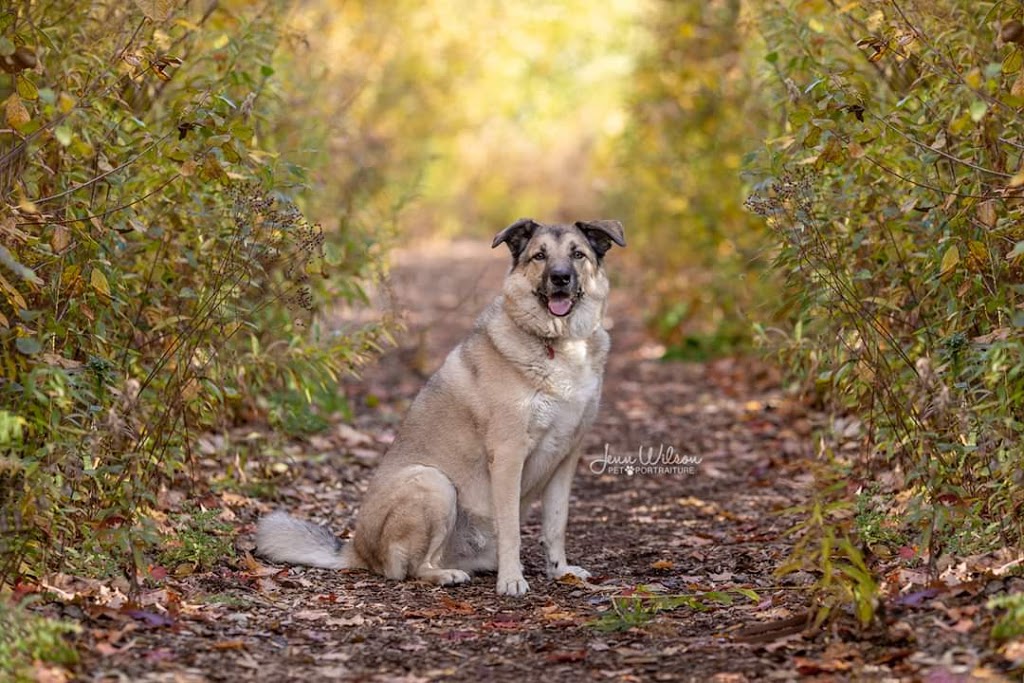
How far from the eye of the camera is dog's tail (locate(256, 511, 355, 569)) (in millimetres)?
6055

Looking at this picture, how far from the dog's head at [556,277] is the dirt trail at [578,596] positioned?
1300mm

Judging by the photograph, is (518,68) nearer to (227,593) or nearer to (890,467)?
(890,467)

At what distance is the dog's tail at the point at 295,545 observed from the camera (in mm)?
6055

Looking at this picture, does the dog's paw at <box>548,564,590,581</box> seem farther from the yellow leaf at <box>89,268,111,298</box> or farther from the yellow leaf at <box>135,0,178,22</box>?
the yellow leaf at <box>135,0,178,22</box>

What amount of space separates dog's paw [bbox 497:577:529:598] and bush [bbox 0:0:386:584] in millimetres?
1629

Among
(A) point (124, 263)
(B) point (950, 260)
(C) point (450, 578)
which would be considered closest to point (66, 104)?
(A) point (124, 263)

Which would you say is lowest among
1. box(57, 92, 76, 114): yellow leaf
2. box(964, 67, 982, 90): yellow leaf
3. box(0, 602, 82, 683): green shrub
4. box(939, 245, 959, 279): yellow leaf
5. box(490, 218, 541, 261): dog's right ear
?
box(0, 602, 82, 683): green shrub

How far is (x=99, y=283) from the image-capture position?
17.3 ft

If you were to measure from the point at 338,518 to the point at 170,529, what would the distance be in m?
1.42

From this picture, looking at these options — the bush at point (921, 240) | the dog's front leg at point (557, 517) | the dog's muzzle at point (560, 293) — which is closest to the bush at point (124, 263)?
the dog's muzzle at point (560, 293)

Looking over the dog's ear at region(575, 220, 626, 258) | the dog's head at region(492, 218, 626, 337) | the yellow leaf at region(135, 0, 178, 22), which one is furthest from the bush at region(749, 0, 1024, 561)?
the yellow leaf at region(135, 0, 178, 22)

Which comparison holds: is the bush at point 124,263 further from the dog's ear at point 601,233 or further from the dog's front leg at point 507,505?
the dog's ear at point 601,233

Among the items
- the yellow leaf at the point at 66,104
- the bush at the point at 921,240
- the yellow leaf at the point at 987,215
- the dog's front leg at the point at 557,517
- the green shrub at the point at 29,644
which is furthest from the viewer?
the dog's front leg at the point at 557,517

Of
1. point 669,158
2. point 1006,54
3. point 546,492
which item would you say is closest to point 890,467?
point 546,492
